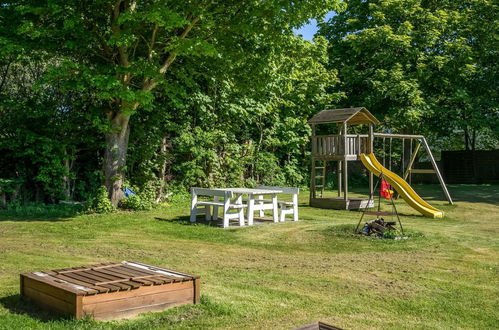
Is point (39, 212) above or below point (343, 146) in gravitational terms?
below

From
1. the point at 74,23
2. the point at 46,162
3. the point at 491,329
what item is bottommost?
the point at 491,329

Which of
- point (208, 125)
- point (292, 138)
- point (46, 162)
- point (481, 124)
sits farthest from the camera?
point (481, 124)

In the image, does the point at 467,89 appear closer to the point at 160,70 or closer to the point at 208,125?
the point at 208,125

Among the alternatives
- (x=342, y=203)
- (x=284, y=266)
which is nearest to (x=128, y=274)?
(x=284, y=266)

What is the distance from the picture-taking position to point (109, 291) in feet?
18.8

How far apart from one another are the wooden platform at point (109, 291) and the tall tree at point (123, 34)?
7.82 m

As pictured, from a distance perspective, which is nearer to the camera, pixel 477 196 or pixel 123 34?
pixel 123 34

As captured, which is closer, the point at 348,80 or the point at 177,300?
the point at 177,300

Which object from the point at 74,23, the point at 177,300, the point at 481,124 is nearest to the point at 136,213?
the point at 74,23

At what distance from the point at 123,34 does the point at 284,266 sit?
7.75 m

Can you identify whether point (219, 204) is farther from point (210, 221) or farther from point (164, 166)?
Result: point (164, 166)

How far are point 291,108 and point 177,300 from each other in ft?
65.8

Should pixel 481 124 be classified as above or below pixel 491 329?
above

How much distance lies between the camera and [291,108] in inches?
1011
